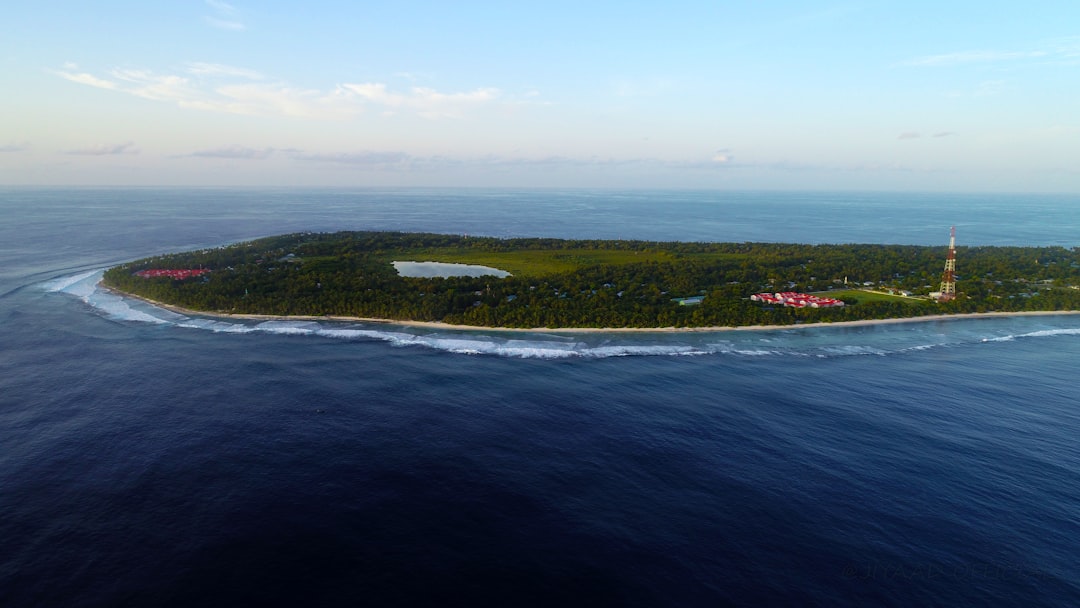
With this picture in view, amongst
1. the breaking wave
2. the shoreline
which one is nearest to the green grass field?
the shoreline

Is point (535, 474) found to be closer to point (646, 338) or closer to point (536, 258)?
point (646, 338)

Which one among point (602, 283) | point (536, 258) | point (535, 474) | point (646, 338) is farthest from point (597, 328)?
point (536, 258)

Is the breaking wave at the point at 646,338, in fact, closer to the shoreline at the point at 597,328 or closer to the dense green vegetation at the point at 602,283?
the shoreline at the point at 597,328

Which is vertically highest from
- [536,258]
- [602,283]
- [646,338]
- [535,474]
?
[536,258]

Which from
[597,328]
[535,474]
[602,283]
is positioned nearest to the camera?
[535,474]

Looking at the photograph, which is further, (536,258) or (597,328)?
(536,258)

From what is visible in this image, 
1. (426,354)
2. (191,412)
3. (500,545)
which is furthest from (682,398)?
(191,412)

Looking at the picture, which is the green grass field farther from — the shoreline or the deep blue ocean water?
the deep blue ocean water
